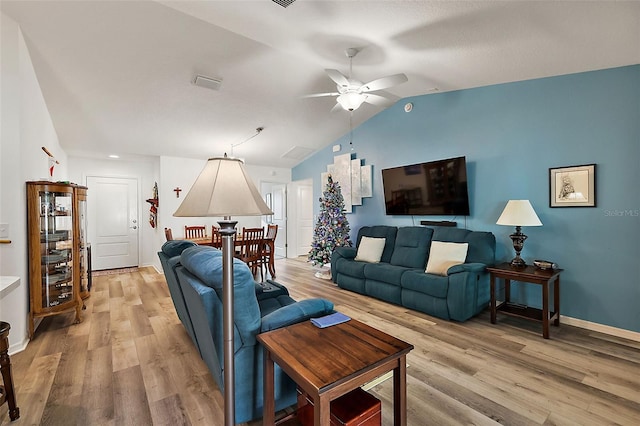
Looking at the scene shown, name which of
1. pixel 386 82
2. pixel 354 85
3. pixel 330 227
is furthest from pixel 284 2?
pixel 330 227

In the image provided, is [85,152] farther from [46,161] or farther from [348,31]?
[348,31]

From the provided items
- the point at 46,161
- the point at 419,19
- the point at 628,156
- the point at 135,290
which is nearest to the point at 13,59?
the point at 46,161

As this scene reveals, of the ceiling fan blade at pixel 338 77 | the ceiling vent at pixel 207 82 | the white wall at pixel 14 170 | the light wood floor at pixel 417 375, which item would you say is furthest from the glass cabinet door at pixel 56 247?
the ceiling fan blade at pixel 338 77

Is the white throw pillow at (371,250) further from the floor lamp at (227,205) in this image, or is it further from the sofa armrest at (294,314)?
the floor lamp at (227,205)

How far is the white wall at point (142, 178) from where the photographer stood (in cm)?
604

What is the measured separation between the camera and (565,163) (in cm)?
310

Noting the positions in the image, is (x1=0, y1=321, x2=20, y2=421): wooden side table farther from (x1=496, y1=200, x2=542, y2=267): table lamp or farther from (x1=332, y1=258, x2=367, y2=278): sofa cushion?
(x1=496, y1=200, x2=542, y2=267): table lamp

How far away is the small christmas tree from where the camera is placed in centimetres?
538

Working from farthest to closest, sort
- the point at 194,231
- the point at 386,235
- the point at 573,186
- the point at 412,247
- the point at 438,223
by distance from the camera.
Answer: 1. the point at 194,231
2. the point at 386,235
3. the point at 438,223
4. the point at 412,247
5. the point at 573,186

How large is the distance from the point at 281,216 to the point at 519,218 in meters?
5.78

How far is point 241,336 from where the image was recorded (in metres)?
1.63

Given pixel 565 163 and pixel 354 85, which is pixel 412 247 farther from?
pixel 354 85

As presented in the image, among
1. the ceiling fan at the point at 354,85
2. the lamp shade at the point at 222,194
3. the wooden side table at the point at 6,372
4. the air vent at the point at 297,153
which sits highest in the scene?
the air vent at the point at 297,153

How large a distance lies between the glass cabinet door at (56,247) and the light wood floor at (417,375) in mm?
395
